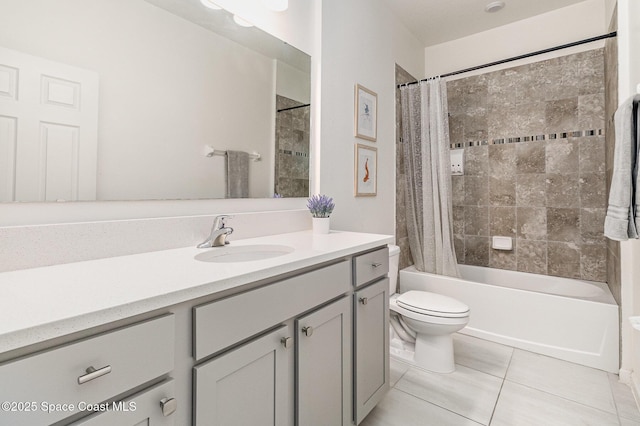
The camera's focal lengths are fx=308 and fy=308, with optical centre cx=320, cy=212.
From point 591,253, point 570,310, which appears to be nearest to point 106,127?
point 570,310

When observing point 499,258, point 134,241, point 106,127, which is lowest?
point 499,258

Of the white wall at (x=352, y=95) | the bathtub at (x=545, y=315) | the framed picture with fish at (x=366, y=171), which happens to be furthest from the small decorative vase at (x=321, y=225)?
the bathtub at (x=545, y=315)

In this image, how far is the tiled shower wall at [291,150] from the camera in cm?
172

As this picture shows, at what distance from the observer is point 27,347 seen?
514 millimetres

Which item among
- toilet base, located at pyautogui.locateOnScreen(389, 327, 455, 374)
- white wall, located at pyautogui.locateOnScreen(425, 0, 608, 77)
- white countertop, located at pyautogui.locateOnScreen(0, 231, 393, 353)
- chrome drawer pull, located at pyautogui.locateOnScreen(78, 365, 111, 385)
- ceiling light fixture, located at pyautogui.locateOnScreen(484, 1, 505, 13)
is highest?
ceiling light fixture, located at pyautogui.locateOnScreen(484, 1, 505, 13)

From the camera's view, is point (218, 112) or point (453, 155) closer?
point (218, 112)

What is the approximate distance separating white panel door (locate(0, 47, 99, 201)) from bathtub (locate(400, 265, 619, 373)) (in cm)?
243

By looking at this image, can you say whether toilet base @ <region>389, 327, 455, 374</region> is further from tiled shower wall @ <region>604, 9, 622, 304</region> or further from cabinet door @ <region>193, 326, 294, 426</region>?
cabinet door @ <region>193, 326, 294, 426</region>

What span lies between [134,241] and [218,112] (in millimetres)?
679

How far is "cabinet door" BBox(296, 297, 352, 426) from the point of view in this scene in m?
1.04

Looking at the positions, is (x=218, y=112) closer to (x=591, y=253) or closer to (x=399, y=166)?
(x=399, y=166)

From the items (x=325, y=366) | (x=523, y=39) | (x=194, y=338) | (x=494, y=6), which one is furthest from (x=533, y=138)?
(x=194, y=338)

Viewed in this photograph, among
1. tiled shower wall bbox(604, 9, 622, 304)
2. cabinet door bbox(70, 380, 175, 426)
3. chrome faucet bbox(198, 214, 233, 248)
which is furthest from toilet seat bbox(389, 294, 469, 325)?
cabinet door bbox(70, 380, 175, 426)

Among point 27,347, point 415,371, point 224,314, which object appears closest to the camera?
point 27,347
